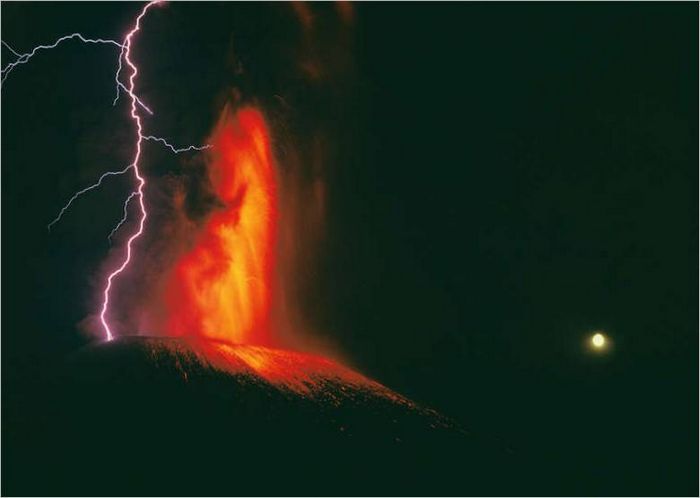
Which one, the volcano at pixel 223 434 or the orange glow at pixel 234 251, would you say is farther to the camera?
the orange glow at pixel 234 251

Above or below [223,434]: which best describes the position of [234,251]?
above

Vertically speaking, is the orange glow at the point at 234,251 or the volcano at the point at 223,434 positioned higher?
the orange glow at the point at 234,251

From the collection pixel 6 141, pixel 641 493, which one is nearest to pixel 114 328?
pixel 6 141

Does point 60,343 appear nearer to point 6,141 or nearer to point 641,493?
point 6,141

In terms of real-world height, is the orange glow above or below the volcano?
above

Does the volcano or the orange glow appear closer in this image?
the volcano

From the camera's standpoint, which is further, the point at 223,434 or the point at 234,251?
the point at 234,251
